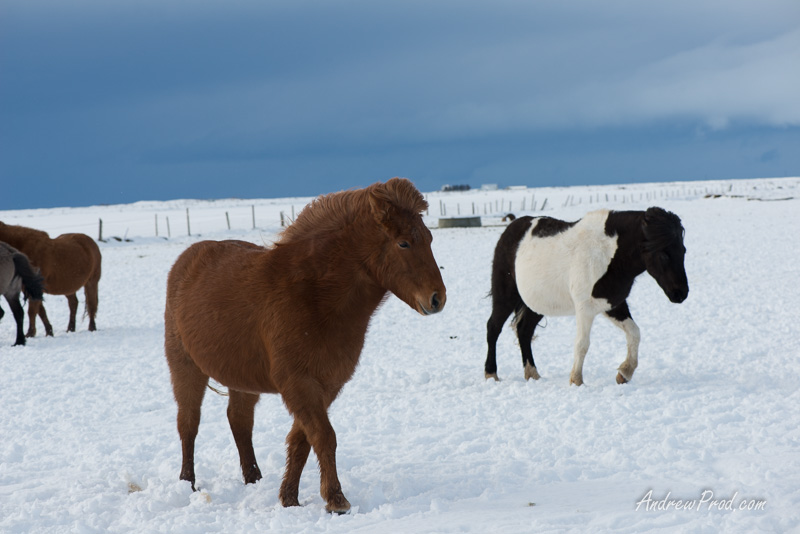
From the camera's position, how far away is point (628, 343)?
705cm

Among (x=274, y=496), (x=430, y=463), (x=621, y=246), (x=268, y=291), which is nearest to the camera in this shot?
(x=268, y=291)

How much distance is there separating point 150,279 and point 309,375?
15894 mm

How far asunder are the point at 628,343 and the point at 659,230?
1.23 meters

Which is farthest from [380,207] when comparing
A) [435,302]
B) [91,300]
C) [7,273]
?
[91,300]

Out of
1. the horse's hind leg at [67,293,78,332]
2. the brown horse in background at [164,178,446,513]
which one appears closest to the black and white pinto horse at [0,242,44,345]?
the horse's hind leg at [67,293,78,332]

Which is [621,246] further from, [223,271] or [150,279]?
[150,279]

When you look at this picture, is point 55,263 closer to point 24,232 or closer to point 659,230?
point 24,232

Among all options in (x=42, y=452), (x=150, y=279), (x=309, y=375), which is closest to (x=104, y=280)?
(x=150, y=279)

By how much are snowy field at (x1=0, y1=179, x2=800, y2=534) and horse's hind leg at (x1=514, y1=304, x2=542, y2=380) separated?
0.15 meters

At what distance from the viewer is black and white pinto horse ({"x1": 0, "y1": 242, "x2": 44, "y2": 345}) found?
35.6 ft

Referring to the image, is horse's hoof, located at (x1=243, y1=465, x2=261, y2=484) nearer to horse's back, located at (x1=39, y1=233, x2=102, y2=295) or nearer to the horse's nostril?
the horse's nostril

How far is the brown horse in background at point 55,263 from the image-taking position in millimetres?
11742

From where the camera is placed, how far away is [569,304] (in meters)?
7.24

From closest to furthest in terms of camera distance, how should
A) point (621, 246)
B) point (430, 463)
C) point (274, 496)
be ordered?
point (274, 496), point (430, 463), point (621, 246)
